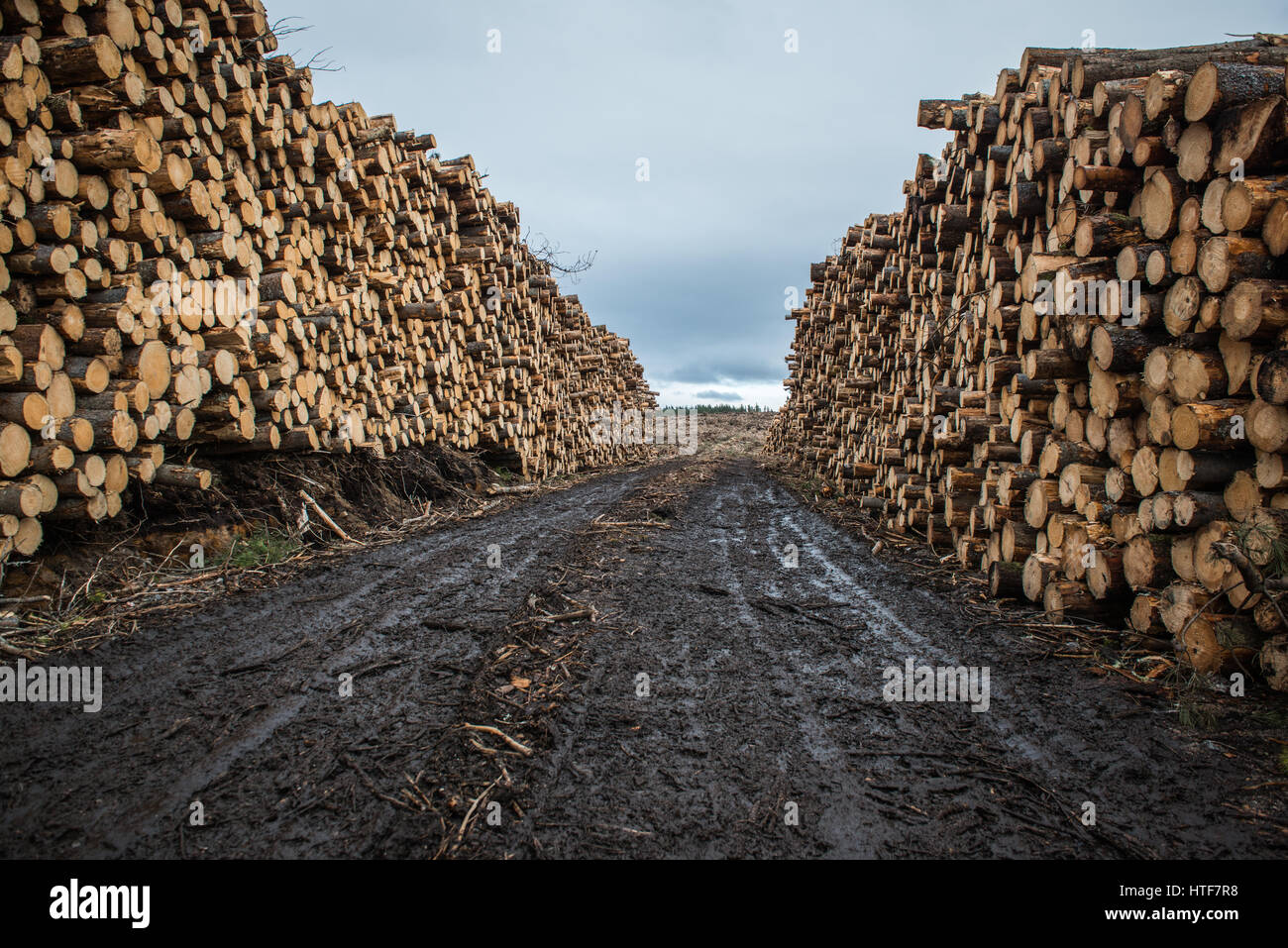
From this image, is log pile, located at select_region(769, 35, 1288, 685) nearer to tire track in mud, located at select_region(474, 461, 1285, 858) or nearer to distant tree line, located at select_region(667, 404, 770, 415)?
tire track in mud, located at select_region(474, 461, 1285, 858)

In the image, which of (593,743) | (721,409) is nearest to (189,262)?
(593,743)

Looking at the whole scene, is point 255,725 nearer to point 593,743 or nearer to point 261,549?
point 593,743

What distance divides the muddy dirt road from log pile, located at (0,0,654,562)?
163cm

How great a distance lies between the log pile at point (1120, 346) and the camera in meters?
3.05

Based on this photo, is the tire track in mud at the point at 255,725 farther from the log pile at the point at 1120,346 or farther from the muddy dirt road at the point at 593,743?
the log pile at the point at 1120,346

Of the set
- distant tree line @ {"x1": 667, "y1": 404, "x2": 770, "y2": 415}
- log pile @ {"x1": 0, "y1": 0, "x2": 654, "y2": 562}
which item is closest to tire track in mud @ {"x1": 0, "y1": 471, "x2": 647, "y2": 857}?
log pile @ {"x1": 0, "y1": 0, "x2": 654, "y2": 562}

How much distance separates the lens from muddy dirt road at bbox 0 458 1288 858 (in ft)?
6.86

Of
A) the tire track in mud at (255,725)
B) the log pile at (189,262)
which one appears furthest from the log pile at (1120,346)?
the log pile at (189,262)

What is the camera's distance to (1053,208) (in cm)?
484

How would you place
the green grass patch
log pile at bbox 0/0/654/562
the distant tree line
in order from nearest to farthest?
log pile at bbox 0/0/654/562
the green grass patch
the distant tree line

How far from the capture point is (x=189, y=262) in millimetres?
5242

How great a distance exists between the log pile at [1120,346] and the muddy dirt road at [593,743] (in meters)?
0.73

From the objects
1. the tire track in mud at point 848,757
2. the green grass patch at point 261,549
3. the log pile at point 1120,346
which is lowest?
the tire track in mud at point 848,757

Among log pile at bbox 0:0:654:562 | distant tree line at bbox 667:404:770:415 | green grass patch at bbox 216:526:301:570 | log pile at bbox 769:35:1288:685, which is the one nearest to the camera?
log pile at bbox 769:35:1288:685
